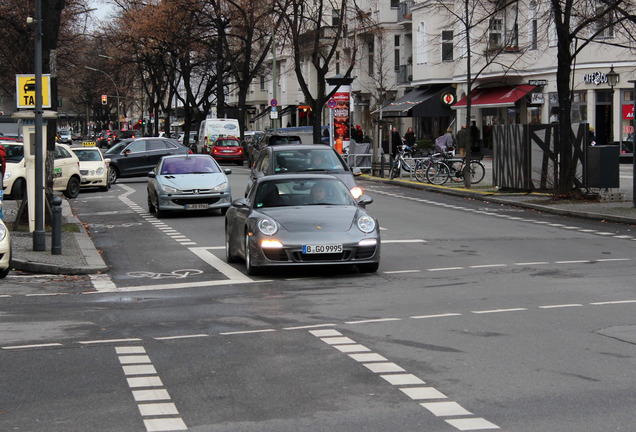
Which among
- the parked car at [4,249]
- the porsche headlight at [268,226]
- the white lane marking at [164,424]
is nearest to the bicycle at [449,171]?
the porsche headlight at [268,226]

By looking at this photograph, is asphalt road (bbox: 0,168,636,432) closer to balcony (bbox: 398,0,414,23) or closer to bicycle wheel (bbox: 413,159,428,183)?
bicycle wheel (bbox: 413,159,428,183)

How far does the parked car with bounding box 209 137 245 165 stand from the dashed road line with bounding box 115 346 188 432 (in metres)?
49.3

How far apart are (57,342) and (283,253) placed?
4691 mm

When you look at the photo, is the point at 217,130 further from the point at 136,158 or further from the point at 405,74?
the point at 136,158

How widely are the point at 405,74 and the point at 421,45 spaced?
565cm

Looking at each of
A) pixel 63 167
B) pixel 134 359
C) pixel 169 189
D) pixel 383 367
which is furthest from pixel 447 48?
pixel 383 367

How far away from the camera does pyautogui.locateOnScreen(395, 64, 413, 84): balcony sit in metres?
64.1

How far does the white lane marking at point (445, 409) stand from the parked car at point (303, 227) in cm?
673

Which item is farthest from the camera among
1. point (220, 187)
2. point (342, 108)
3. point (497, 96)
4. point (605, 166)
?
point (497, 96)

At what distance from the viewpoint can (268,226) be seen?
1348cm

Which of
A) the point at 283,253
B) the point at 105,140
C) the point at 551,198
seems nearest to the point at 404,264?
the point at 283,253

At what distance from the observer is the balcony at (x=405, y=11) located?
63.7m

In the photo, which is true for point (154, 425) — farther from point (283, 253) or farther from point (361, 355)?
point (283, 253)

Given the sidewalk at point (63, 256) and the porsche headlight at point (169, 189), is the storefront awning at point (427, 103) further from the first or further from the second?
the sidewalk at point (63, 256)
